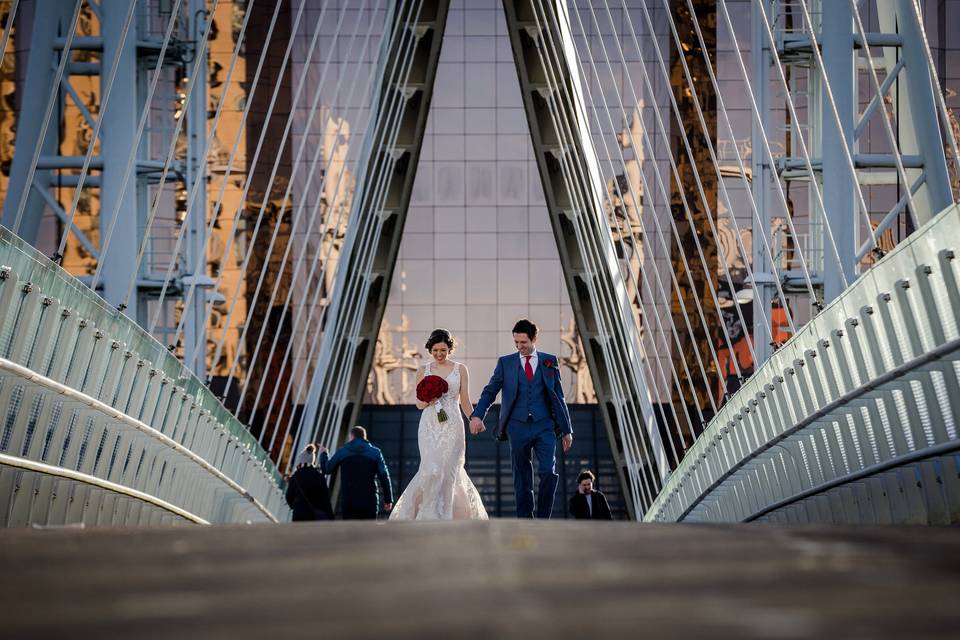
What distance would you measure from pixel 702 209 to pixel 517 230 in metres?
7.29

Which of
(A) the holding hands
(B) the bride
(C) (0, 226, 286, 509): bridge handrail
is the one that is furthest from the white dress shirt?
(C) (0, 226, 286, 509): bridge handrail

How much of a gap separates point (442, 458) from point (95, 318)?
137 inches

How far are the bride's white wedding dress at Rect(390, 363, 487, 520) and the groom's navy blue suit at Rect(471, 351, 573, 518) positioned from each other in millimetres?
745

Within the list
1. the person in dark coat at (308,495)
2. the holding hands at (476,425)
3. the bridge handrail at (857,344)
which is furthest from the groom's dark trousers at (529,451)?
the person in dark coat at (308,495)

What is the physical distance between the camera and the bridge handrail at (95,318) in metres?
10.3

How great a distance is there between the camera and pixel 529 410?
46.1ft

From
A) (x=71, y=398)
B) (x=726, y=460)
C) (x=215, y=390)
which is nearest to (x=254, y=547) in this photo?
(x=71, y=398)

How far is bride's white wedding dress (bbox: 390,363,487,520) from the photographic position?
587 inches

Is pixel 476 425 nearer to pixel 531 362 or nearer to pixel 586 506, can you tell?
pixel 531 362

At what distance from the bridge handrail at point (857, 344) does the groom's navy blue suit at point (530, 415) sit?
1960 mm

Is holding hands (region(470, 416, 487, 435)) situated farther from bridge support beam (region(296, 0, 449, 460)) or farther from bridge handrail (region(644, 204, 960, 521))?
bridge support beam (region(296, 0, 449, 460))

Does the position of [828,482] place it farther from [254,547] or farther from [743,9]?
[743,9]

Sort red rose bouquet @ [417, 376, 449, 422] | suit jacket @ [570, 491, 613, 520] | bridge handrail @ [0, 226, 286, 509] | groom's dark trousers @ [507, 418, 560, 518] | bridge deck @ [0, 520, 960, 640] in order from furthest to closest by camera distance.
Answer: suit jacket @ [570, 491, 613, 520] → red rose bouquet @ [417, 376, 449, 422] → groom's dark trousers @ [507, 418, 560, 518] → bridge handrail @ [0, 226, 286, 509] → bridge deck @ [0, 520, 960, 640]

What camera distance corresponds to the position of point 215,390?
27.1 metres
